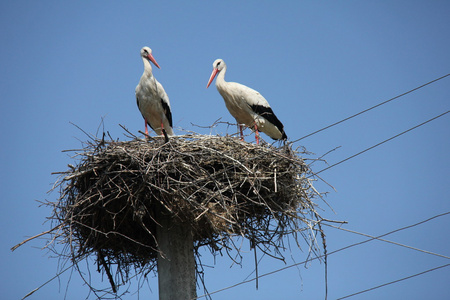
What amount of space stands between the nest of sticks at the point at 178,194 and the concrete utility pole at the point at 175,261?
0.10m

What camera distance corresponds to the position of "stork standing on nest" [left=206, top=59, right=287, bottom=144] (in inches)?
356

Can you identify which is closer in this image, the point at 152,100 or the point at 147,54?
the point at 152,100

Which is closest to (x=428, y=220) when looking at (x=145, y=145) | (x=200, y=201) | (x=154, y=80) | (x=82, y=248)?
(x=200, y=201)

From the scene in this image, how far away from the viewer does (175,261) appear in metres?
6.18

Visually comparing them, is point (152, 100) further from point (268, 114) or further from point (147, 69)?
point (268, 114)

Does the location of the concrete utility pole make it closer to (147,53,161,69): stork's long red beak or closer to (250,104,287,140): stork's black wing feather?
(250,104,287,140): stork's black wing feather

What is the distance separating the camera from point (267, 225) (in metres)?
6.67

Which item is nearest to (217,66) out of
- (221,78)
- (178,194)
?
(221,78)

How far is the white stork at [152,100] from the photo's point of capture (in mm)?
9297

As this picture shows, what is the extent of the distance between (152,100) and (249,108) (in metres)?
1.32

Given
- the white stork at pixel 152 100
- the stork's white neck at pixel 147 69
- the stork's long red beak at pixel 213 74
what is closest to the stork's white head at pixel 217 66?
the stork's long red beak at pixel 213 74

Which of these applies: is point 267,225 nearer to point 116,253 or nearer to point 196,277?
point 196,277

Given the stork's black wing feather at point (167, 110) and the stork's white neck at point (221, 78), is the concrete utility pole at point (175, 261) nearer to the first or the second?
the stork's black wing feather at point (167, 110)

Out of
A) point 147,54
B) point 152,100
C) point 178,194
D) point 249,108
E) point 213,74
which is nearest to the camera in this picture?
point 178,194
